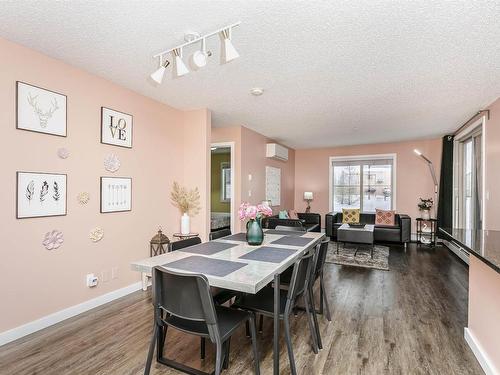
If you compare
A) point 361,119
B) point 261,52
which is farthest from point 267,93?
point 361,119

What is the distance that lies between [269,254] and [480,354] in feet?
5.51

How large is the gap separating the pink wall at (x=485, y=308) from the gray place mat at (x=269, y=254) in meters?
1.32

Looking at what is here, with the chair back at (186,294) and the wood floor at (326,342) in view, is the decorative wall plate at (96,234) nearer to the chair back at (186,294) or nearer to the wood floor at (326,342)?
the wood floor at (326,342)

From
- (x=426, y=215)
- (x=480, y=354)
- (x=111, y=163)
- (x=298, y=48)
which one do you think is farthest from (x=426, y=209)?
(x=111, y=163)

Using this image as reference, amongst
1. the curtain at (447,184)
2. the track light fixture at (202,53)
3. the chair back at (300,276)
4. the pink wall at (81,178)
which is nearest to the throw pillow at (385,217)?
the curtain at (447,184)

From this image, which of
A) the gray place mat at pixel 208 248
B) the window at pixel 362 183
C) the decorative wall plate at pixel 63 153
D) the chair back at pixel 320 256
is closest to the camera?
the gray place mat at pixel 208 248

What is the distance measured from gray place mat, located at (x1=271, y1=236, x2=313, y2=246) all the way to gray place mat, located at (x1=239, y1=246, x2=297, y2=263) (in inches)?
9.3

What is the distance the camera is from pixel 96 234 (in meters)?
3.01

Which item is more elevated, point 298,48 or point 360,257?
point 298,48

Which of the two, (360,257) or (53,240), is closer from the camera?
(53,240)

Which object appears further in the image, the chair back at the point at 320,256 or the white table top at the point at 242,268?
the chair back at the point at 320,256

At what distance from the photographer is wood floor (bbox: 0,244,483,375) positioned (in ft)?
6.54

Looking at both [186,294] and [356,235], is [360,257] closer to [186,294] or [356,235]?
[356,235]

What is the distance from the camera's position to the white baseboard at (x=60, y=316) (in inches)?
91.0
